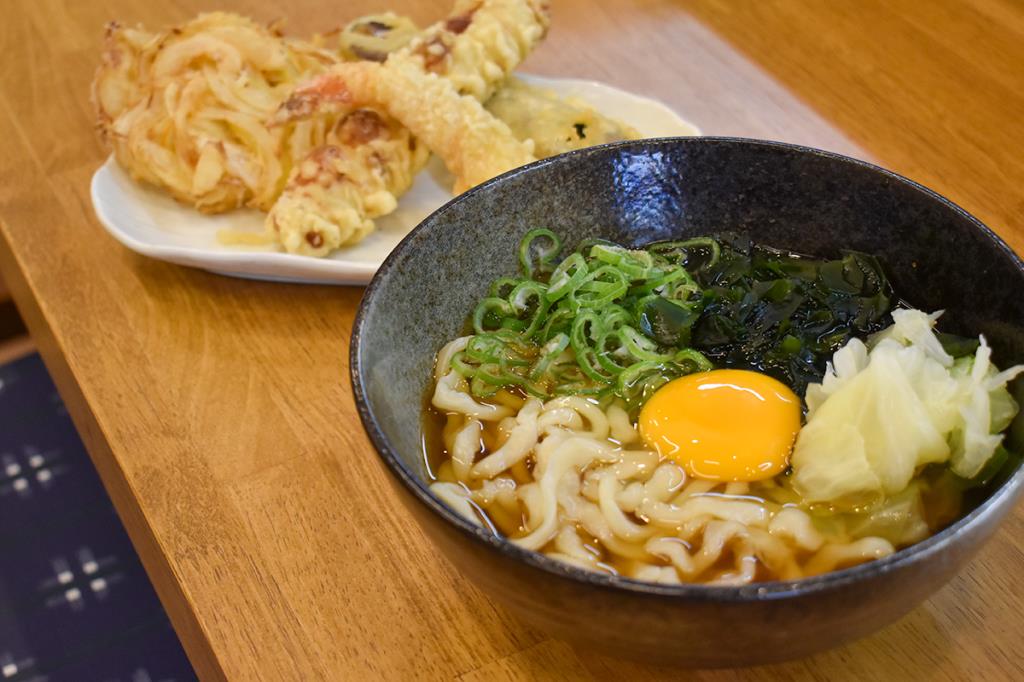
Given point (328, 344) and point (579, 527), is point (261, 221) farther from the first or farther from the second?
point (579, 527)

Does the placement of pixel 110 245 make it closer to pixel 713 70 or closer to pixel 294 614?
pixel 294 614

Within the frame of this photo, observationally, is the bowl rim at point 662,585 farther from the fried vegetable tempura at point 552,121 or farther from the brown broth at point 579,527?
the fried vegetable tempura at point 552,121

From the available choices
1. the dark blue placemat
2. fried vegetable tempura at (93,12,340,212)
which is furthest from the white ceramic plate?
the dark blue placemat

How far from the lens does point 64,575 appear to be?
2.47 m

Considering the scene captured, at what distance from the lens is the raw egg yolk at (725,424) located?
141 cm

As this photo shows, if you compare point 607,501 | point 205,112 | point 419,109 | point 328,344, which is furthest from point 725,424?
point 205,112

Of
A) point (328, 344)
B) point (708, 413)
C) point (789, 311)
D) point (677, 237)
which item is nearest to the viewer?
point (708, 413)

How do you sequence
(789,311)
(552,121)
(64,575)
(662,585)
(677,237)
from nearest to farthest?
(662,585) → (789,311) → (677,237) → (552,121) → (64,575)

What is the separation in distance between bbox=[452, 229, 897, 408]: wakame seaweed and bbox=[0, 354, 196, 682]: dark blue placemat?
1181 millimetres

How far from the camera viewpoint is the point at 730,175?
1650mm

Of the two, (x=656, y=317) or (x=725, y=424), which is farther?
(x=656, y=317)

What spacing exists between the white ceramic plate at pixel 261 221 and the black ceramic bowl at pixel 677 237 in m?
0.41

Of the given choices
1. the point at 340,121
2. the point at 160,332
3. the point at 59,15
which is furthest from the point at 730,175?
the point at 59,15

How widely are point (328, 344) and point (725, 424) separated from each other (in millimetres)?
802
